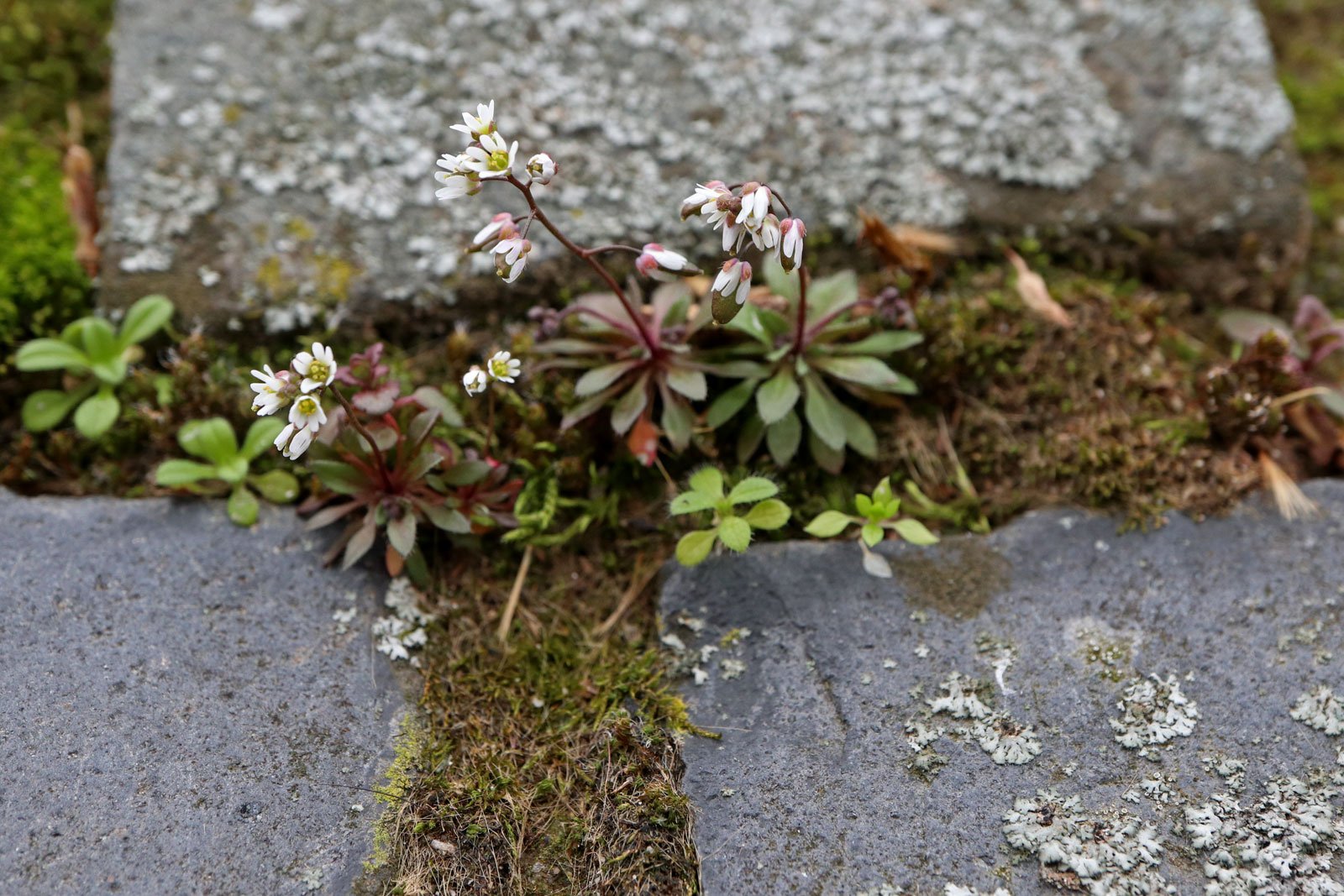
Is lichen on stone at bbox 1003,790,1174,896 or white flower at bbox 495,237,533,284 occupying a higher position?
white flower at bbox 495,237,533,284

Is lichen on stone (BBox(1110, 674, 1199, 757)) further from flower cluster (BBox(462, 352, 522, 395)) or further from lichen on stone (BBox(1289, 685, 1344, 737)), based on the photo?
flower cluster (BBox(462, 352, 522, 395))

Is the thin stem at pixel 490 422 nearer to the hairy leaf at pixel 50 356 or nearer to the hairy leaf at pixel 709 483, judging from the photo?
the hairy leaf at pixel 709 483

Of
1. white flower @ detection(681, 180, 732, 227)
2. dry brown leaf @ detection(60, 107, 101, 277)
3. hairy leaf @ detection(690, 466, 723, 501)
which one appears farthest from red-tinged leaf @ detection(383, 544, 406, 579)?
dry brown leaf @ detection(60, 107, 101, 277)

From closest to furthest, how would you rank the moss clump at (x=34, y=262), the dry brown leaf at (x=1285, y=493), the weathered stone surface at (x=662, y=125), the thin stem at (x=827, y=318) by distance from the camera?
the dry brown leaf at (x=1285, y=493) → the thin stem at (x=827, y=318) → the moss clump at (x=34, y=262) → the weathered stone surface at (x=662, y=125)

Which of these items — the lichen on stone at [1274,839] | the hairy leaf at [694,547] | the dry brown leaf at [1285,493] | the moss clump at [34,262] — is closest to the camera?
the lichen on stone at [1274,839]

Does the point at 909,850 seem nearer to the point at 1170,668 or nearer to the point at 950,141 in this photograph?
the point at 1170,668

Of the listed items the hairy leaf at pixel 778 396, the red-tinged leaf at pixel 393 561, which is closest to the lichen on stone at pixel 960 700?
the hairy leaf at pixel 778 396

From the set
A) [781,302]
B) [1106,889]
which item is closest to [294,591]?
[781,302]
